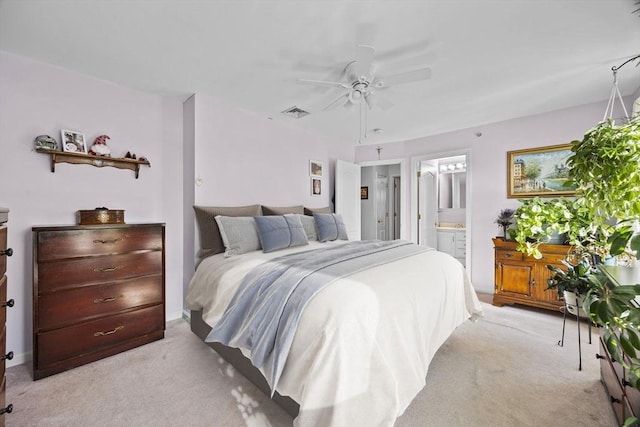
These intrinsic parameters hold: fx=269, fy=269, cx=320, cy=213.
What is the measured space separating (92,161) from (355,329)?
2.85 metres

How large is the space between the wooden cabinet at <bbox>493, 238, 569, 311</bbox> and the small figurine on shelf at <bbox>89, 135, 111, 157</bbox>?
15.1 feet

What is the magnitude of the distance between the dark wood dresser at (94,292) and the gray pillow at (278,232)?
97 centimetres

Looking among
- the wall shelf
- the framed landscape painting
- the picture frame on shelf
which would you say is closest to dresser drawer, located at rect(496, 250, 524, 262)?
the framed landscape painting

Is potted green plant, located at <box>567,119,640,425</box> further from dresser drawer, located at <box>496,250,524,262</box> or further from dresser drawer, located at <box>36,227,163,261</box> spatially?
dresser drawer, located at <box>36,227,163,261</box>

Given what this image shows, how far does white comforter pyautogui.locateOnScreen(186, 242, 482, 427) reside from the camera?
1.21 meters

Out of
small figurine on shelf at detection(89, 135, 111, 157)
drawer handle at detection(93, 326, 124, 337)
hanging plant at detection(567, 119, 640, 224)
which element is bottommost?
drawer handle at detection(93, 326, 124, 337)

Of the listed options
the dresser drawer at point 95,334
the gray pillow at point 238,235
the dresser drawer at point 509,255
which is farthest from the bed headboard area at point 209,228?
the dresser drawer at point 509,255

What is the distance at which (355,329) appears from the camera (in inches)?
51.4

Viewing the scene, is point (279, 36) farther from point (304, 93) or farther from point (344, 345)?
point (344, 345)

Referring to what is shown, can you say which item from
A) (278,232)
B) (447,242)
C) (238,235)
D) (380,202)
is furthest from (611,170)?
(380,202)

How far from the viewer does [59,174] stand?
7.89ft

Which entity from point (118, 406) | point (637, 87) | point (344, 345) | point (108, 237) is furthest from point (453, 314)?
point (637, 87)

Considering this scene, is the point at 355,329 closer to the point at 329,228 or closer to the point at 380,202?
the point at 329,228

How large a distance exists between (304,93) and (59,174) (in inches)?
95.8
